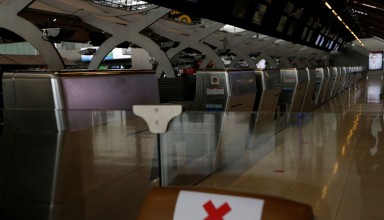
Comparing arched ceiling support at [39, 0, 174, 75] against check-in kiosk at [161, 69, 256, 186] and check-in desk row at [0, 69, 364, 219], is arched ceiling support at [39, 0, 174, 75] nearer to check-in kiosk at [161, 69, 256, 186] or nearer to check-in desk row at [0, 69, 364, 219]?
check-in kiosk at [161, 69, 256, 186]

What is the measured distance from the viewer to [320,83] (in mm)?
12125

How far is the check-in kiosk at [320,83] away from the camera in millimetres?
11773

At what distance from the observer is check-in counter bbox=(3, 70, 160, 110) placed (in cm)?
266

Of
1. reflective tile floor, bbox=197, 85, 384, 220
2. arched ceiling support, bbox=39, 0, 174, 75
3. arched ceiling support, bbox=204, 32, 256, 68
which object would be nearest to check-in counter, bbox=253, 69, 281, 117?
reflective tile floor, bbox=197, 85, 384, 220

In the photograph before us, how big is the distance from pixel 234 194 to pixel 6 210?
2439mm

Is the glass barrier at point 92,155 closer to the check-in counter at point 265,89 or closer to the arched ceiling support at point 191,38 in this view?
the check-in counter at point 265,89

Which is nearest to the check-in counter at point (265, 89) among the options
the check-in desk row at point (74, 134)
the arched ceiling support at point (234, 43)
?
the check-in desk row at point (74, 134)

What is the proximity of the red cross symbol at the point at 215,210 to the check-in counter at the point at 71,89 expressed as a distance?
4.92ft

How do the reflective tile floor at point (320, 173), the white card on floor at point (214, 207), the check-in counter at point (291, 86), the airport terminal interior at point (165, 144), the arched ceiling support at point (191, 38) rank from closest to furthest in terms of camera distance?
1. the white card on floor at point (214, 207)
2. the airport terminal interior at point (165, 144)
3. the reflective tile floor at point (320, 173)
4. the arched ceiling support at point (191, 38)
5. the check-in counter at point (291, 86)

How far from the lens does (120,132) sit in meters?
3.15

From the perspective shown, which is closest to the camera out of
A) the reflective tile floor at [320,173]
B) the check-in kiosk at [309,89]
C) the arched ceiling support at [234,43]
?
the reflective tile floor at [320,173]

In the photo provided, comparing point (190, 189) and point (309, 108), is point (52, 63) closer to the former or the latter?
point (190, 189)

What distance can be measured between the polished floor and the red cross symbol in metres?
1.18

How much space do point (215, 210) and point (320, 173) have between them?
319cm
